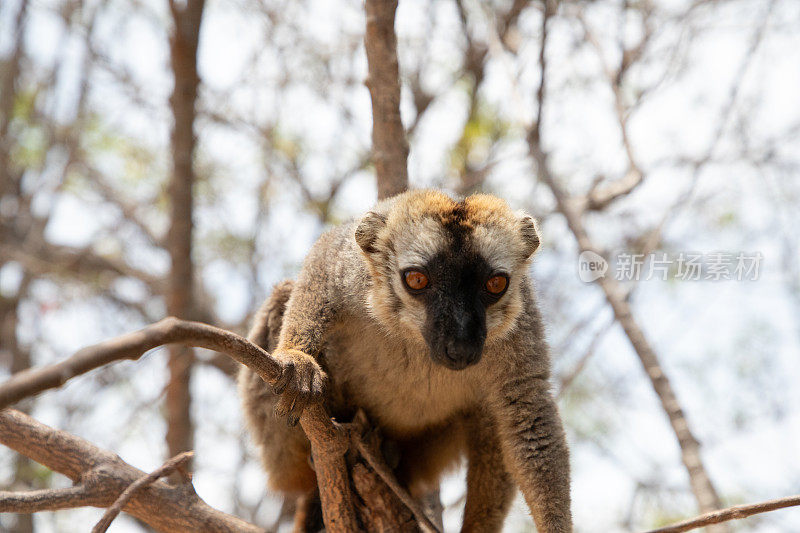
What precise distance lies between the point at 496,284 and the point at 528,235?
443 mm

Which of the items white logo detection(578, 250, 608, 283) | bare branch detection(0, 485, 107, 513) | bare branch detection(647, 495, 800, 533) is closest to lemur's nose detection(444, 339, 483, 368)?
bare branch detection(647, 495, 800, 533)

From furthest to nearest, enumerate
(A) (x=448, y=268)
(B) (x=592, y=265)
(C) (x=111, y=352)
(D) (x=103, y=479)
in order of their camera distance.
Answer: (B) (x=592, y=265)
(D) (x=103, y=479)
(A) (x=448, y=268)
(C) (x=111, y=352)

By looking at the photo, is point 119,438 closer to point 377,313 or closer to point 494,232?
point 377,313

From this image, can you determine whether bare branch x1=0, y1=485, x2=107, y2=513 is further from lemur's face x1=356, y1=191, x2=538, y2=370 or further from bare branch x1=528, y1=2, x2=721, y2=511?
bare branch x1=528, y1=2, x2=721, y2=511

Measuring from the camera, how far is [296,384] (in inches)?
113

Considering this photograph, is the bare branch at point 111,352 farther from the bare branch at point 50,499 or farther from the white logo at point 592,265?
the white logo at point 592,265

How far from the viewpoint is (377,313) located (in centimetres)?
347

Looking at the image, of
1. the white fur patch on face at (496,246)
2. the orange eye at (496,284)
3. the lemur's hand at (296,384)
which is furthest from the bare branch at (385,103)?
the lemur's hand at (296,384)

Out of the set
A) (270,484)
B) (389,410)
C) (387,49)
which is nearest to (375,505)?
(389,410)

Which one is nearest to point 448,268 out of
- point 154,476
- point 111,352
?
point 154,476

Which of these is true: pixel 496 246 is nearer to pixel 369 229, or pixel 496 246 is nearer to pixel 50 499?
pixel 369 229

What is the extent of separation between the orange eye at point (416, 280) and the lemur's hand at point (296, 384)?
58 cm

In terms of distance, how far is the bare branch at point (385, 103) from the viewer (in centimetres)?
466

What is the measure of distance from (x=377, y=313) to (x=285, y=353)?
559 mm
